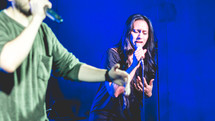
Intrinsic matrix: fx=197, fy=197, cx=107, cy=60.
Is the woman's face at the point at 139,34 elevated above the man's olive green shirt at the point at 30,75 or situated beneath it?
elevated above

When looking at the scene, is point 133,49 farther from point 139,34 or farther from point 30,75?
point 30,75

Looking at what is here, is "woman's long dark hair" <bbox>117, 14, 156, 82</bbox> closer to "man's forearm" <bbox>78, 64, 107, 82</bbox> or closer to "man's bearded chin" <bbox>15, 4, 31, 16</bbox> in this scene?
"man's forearm" <bbox>78, 64, 107, 82</bbox>

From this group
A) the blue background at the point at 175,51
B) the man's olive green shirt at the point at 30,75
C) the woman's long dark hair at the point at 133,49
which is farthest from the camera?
the blue background at the point at 175,51

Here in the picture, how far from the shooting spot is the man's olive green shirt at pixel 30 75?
891 mm

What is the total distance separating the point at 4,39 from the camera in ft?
2.81

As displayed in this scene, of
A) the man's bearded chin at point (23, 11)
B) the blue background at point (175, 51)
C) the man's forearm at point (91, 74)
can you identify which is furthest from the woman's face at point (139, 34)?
the blue background at point (175, 51)

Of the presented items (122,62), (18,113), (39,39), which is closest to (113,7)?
(122,62)

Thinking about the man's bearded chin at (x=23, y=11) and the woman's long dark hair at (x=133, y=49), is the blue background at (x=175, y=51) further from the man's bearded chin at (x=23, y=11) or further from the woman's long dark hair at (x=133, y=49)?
the man's bearded chin at (x=23, y=11)

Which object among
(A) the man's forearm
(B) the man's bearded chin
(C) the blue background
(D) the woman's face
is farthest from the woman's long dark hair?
A: (C) the blue background

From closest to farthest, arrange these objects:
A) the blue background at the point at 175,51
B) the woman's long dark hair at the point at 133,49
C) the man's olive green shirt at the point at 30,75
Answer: the man's olive green shirt at the point at 30,75 < the woman's long dark hair at the point at 133,49 < the blue background at the point at 175,51

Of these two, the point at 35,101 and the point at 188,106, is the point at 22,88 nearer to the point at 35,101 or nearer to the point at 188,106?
the point at 35,101

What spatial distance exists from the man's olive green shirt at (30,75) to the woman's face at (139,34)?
37.8 inches

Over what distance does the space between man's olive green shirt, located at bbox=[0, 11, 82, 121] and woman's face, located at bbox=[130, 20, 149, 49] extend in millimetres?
960

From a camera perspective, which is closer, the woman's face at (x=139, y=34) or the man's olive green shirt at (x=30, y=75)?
the man's olive green shirt at (x=30, y=75)
